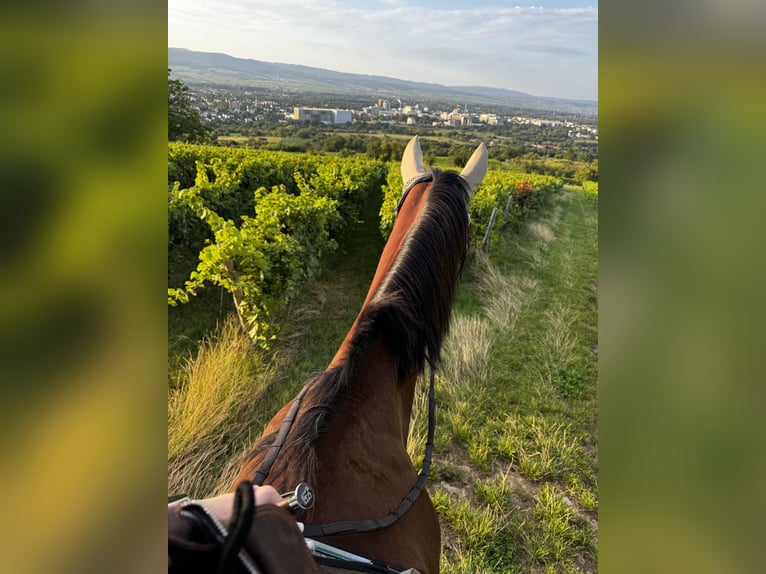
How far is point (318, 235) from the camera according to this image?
628cm

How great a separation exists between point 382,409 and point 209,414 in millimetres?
2350

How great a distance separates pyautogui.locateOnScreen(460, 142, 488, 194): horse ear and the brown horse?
16cm

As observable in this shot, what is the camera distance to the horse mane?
141cm

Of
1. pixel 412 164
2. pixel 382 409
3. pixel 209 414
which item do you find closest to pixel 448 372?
pixel 209 414

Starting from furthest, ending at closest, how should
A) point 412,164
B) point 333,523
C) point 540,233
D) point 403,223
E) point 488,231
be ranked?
point 540,233
point 488,231
point 412,164
point 403,223
point 333,523

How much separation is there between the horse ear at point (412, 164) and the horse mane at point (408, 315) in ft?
1.00

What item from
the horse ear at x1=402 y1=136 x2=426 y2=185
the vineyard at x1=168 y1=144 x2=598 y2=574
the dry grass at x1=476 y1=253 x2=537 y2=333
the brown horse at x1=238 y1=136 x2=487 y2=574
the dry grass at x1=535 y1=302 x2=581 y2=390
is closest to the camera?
the brown horse at x1=238 y1=136 x2=487 y2=574

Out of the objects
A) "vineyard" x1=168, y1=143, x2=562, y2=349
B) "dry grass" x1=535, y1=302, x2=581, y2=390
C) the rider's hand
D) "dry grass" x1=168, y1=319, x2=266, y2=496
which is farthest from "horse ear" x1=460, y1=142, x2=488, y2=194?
"dry grass" x1=535, y1=302, x2=581, y2=390

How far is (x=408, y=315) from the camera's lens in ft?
5.57
